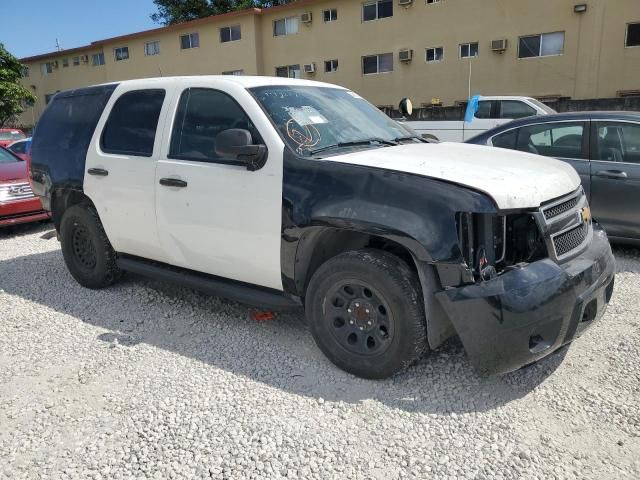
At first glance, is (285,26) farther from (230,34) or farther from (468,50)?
(468,50)

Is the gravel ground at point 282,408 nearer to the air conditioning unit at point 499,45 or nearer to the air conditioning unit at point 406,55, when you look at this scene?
the air conditioning unit at point 499,45

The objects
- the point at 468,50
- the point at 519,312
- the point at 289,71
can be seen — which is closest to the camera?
the point at 519,312

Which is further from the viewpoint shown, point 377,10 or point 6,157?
point 377,10

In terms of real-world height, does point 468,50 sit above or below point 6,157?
above

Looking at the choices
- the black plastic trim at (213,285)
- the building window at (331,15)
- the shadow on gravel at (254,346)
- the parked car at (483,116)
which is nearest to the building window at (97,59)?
the building window at (331,15)

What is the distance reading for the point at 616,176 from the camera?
18.1 feet

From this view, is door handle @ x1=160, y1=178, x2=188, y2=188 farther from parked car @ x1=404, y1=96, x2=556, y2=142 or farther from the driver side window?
parked car @ x1=404, y1=96, x2=556, y2=142

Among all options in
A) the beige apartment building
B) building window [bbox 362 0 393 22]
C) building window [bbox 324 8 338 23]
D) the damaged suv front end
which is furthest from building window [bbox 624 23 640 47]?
the damaged suv front end

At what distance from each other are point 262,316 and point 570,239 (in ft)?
7.91

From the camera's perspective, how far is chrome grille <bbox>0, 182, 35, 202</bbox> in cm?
795

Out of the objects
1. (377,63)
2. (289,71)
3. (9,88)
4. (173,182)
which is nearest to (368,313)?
(173,182)

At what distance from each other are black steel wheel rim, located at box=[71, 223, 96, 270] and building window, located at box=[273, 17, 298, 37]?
77.4ft

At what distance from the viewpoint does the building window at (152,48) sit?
31.7 m

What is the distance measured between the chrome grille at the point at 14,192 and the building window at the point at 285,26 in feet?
68.5
